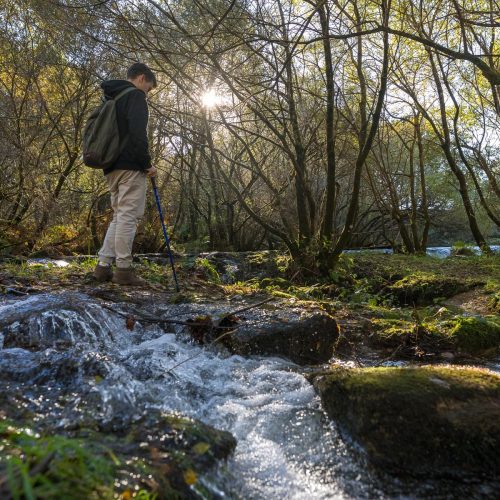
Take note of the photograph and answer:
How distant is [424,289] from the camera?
7.43 m

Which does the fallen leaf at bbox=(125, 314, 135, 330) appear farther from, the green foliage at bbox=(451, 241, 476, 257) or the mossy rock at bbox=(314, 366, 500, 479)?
the green foliage at bbox=(451, 241, 476, 257)

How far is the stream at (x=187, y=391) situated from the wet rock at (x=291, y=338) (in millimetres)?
126

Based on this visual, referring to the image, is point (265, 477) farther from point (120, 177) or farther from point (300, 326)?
point (120, 177)

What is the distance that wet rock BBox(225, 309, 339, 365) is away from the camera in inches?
156

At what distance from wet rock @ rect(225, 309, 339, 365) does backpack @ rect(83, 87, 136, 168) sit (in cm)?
269

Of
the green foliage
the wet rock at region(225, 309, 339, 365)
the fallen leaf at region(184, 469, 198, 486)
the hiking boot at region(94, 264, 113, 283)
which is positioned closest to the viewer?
the fallen leaf at region(184, 469, 198, 486)

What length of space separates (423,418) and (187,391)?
58.5 inches

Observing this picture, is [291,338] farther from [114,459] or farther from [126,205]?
[126,205]

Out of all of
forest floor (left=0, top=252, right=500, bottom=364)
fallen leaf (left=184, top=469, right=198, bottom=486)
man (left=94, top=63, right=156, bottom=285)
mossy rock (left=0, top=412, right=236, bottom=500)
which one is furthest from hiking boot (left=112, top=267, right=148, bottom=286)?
fallen leaf (left=184, top=469, right=198, bottom=486)

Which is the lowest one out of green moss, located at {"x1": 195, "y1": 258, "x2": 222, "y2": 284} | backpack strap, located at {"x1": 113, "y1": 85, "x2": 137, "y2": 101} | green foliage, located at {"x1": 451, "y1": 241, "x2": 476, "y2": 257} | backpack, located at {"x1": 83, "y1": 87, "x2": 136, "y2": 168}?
green moss, located at {"x1": 195, "y1": 258, "x2": 222, "y2": 284}

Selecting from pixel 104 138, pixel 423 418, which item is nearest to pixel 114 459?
pixel 423 418

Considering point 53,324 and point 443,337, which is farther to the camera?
point 443,337

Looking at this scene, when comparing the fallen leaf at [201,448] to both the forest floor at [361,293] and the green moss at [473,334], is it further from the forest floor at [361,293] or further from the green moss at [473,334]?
the green moss at [473,334]

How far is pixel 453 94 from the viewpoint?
13.4 meters
